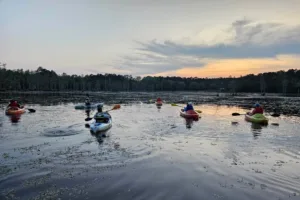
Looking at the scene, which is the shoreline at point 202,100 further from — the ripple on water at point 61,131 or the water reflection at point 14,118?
the ripple on water at point 61,131

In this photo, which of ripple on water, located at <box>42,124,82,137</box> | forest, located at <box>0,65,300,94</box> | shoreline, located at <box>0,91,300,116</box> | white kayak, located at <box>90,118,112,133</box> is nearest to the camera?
ripple on water, located at <box>42,124,82,137</box>

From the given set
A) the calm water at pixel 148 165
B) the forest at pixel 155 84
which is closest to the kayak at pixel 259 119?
the calm water at pixel 148 165

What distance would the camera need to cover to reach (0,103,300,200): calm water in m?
9.16

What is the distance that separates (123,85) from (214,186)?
613 feet

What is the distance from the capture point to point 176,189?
945cm

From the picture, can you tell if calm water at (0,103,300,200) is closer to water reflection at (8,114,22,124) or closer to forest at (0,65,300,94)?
water reflection at (8,114,22,124)

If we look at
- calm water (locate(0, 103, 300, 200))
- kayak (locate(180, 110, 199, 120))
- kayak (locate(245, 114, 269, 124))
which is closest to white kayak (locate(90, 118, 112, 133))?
calm water (locate(0, 103, 300, 200))

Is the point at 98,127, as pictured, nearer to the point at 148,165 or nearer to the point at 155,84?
the point at 148,165

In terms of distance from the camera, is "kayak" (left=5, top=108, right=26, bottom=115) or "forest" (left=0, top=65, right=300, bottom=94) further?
"forest" (left=0, top=65, right=300, bottom=94)

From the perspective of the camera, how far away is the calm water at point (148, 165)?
916 centimetres

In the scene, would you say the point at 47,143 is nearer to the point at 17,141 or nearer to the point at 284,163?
the point at 17,141

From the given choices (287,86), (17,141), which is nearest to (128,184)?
(17,141)

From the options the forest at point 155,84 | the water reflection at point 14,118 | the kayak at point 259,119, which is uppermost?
the forest at point 155,84

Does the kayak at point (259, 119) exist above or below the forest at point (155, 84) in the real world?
below
